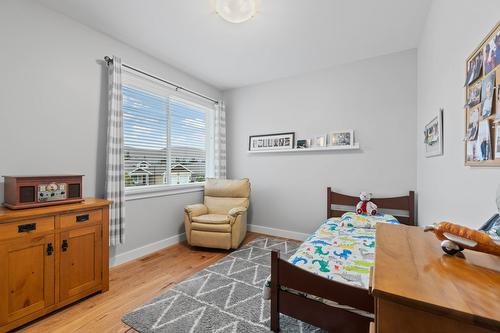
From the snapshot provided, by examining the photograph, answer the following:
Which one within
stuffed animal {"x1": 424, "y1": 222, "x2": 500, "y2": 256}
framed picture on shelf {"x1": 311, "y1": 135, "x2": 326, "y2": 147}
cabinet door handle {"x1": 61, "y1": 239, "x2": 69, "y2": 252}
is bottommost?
cabinet door handle {"x1": 61, "y1": 239, "x2": 69, "y2": 252}

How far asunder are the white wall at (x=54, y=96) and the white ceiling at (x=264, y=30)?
7.8 inches

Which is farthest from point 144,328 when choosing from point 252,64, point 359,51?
point 359,51

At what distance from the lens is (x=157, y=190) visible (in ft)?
9.87

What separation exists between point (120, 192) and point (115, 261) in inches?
32.2

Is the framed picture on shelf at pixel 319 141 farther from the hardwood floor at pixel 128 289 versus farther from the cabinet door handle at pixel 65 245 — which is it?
the cabinet door handle at pixel 65 245

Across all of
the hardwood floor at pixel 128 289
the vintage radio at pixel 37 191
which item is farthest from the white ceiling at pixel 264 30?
the hardwood floor at pixel 128 289

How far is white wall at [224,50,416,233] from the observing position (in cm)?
282

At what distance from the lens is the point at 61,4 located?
203 centimetres

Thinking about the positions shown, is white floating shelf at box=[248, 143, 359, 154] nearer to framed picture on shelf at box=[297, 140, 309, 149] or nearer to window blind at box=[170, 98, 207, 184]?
framed picture on shelf at box=[297, 140, 309, 149]

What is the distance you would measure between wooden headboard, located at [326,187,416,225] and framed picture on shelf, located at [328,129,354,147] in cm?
67

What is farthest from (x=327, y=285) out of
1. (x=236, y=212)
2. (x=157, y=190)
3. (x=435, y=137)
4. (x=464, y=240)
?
(x=157, y=190)

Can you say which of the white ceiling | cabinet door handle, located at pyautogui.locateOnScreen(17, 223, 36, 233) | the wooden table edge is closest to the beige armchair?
cabinet door handle, located at pyautogui.locateOnScreen(17, 223, 36, 233)

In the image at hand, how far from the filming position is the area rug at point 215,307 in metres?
1.57

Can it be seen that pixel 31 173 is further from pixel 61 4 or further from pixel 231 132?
pixel 231 132
